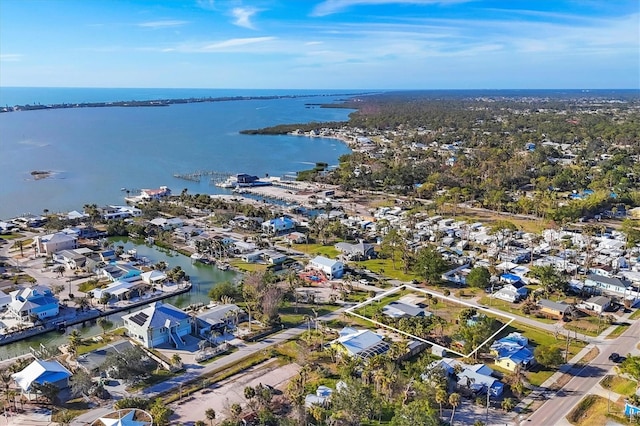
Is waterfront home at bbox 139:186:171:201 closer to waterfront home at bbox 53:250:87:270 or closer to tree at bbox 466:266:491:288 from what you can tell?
waterfront home at bbox 53:250:87:270

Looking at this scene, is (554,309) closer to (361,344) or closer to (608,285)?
(608,285)

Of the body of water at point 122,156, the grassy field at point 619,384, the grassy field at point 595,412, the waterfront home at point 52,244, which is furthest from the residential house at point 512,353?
the body of water at point 122,156

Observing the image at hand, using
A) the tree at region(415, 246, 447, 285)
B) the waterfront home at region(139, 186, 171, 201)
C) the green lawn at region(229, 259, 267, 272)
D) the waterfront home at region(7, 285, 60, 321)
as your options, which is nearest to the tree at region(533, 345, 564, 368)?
the tree at region(415, 246, 447, 285)

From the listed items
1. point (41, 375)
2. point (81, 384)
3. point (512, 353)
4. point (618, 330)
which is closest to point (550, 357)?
point (512, 353)

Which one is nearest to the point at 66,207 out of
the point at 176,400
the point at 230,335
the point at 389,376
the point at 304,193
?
the point at 304,193

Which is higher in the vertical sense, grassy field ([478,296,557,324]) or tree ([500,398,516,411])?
tree ([500,398,516,411])

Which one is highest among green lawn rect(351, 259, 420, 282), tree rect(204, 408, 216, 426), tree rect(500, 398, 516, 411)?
tree rect(204, 408, 216, 426)

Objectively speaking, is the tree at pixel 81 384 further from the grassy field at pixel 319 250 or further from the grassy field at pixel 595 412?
the grassy field at pixel 319 250
